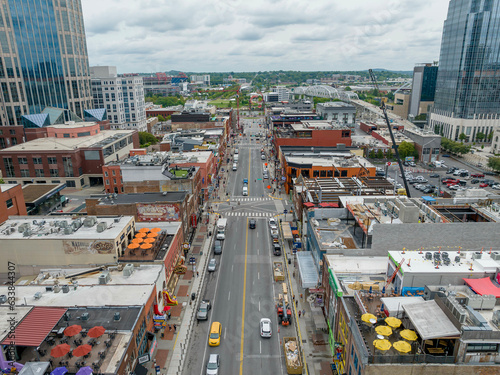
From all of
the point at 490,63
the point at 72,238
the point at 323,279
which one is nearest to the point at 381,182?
the point at 323,279

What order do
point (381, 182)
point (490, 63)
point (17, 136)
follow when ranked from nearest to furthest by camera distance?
1. point (381, 182)
2. point (17, 136)
3. point (490, 63)

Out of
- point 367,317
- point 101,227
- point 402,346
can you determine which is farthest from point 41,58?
point 402,346

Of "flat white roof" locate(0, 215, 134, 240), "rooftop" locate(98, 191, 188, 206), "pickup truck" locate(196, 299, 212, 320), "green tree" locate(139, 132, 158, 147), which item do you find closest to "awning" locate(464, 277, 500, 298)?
"pickup truck" locate(196, 299, 212, 320)

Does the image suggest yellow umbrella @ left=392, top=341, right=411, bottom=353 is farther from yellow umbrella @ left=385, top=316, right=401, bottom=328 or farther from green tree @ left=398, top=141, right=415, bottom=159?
green tree @ left=398, top=141, right=415, bottom=159

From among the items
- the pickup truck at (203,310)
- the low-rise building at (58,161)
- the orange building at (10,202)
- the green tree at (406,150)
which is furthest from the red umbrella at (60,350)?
the green tree at (406,150)

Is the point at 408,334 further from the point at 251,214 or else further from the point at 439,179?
the point at 439,179

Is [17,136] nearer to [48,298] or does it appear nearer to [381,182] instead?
[48,298]

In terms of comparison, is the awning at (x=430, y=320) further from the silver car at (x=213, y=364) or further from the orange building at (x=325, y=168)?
the orange building at (x=325, y=168)
